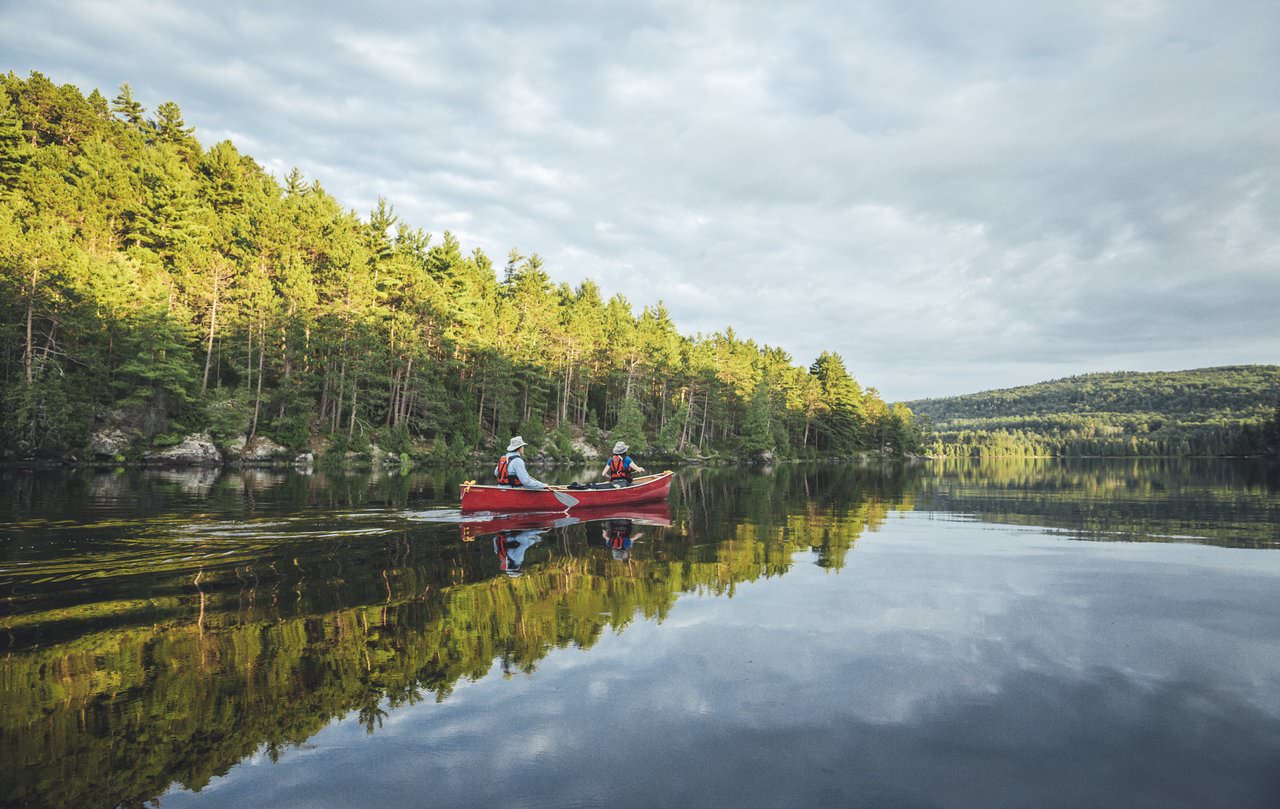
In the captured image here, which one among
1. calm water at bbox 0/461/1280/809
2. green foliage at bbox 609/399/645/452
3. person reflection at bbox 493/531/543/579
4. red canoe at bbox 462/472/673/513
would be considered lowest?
calm water at bbox 0/461/1280/809

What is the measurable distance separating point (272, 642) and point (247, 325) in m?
43.8

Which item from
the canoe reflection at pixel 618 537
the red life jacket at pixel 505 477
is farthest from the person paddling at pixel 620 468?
the red life jacket at pixel 505 477

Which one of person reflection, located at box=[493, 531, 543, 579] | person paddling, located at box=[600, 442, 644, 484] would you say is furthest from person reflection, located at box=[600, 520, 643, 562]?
person paddling, located at box=[600, 442, 644, 484]

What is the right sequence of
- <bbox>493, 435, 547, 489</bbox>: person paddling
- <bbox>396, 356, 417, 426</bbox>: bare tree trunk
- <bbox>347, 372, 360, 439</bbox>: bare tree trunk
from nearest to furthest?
<bbox>493, 435, 547, 489</bbox>: person paddling
<bbox>347, 372, 360, 439</bbox>: bare tree trunk
<bbox>396, 356, 417, 426</bbox>: bare tree trunk

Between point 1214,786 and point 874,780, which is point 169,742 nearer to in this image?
point 874,780

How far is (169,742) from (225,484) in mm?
24055

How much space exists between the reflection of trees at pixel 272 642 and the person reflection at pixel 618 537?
28cm

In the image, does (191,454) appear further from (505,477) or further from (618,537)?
(618,537)

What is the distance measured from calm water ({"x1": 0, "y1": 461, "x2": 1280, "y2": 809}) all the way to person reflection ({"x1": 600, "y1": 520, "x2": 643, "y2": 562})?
0.22 meters

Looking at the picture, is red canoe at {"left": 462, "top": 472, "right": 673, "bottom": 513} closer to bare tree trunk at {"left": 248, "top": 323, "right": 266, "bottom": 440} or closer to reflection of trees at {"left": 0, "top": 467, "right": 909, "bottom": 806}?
reflection of trees at {"left": 0, "top": 467, "right": 909, "bottom": 806}

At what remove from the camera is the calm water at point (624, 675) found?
11.7 feet

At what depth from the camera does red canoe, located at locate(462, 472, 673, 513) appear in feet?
50.4

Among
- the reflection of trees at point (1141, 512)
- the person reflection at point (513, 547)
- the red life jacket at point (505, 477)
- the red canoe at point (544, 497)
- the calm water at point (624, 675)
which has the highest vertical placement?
the red life jacket at point (505, 477)

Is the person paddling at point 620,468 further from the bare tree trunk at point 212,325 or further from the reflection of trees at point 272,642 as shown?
A: the bare tree trunk at point 212,325
